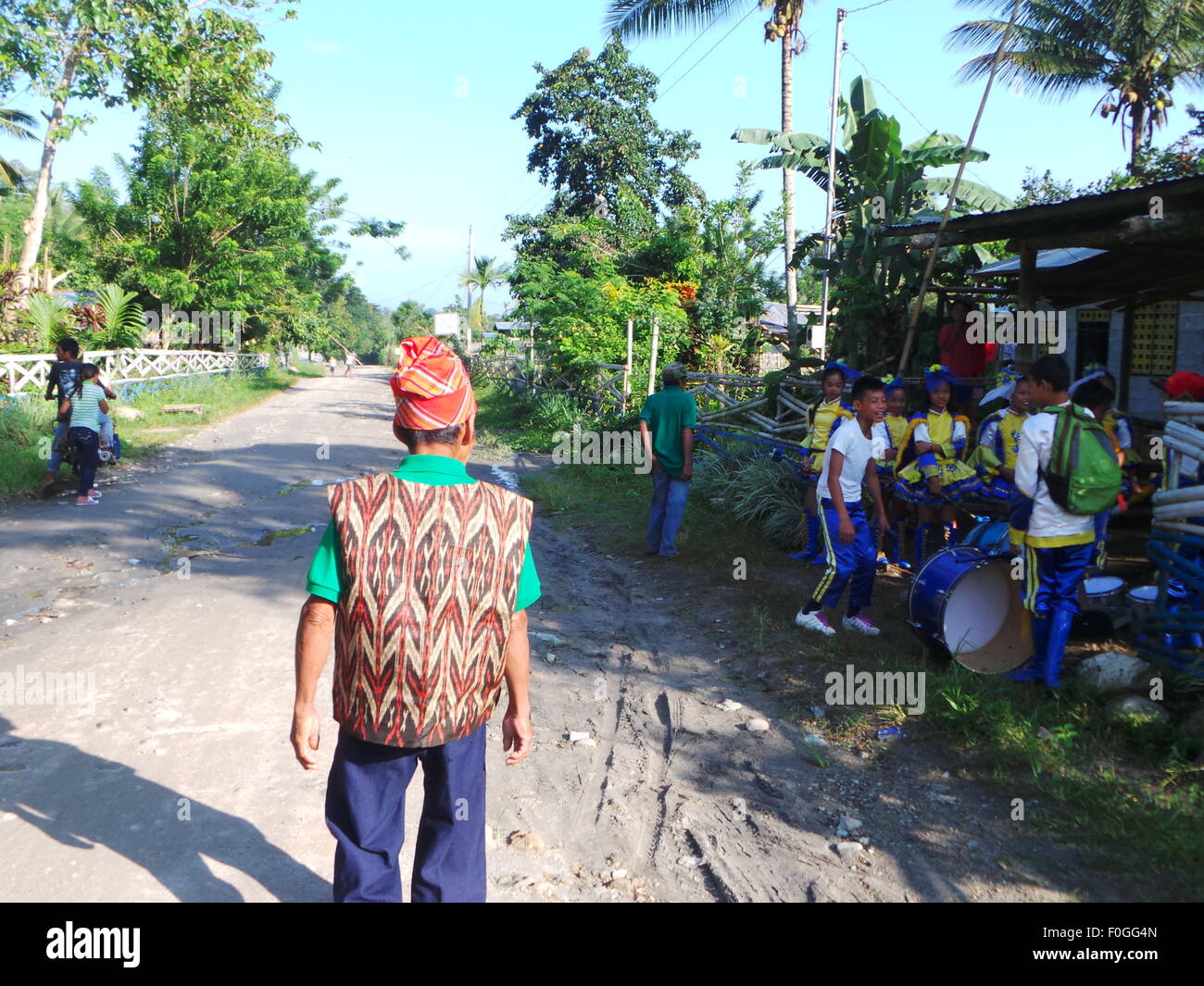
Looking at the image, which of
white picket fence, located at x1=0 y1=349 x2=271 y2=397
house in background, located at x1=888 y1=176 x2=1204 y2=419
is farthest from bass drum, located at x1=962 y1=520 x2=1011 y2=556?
white picket fence, located at x1=0 y1=349 x2=271 y2=397

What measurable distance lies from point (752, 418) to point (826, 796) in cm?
840

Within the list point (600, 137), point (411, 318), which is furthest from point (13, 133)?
point (411, 318)

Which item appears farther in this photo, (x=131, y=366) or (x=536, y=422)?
(x=131, y=366)

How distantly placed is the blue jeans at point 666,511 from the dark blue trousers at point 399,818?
625cm

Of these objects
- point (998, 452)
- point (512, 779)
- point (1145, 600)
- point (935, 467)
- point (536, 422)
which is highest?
point (536, 422)

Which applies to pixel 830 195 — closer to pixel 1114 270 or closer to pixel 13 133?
pixel 1114 270

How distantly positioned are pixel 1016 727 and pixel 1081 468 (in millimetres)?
1375

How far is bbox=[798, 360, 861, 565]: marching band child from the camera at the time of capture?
791 centimetres

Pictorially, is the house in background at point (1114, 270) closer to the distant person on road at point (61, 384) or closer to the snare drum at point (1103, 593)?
the snare drum at point (1103, 593)

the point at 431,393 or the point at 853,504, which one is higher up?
the point at 431,393

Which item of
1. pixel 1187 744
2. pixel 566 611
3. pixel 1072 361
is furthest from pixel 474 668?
pixel 1072 361

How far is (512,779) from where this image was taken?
14.5ft

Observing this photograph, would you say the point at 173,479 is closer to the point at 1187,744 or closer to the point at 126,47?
the point at 1187,744
